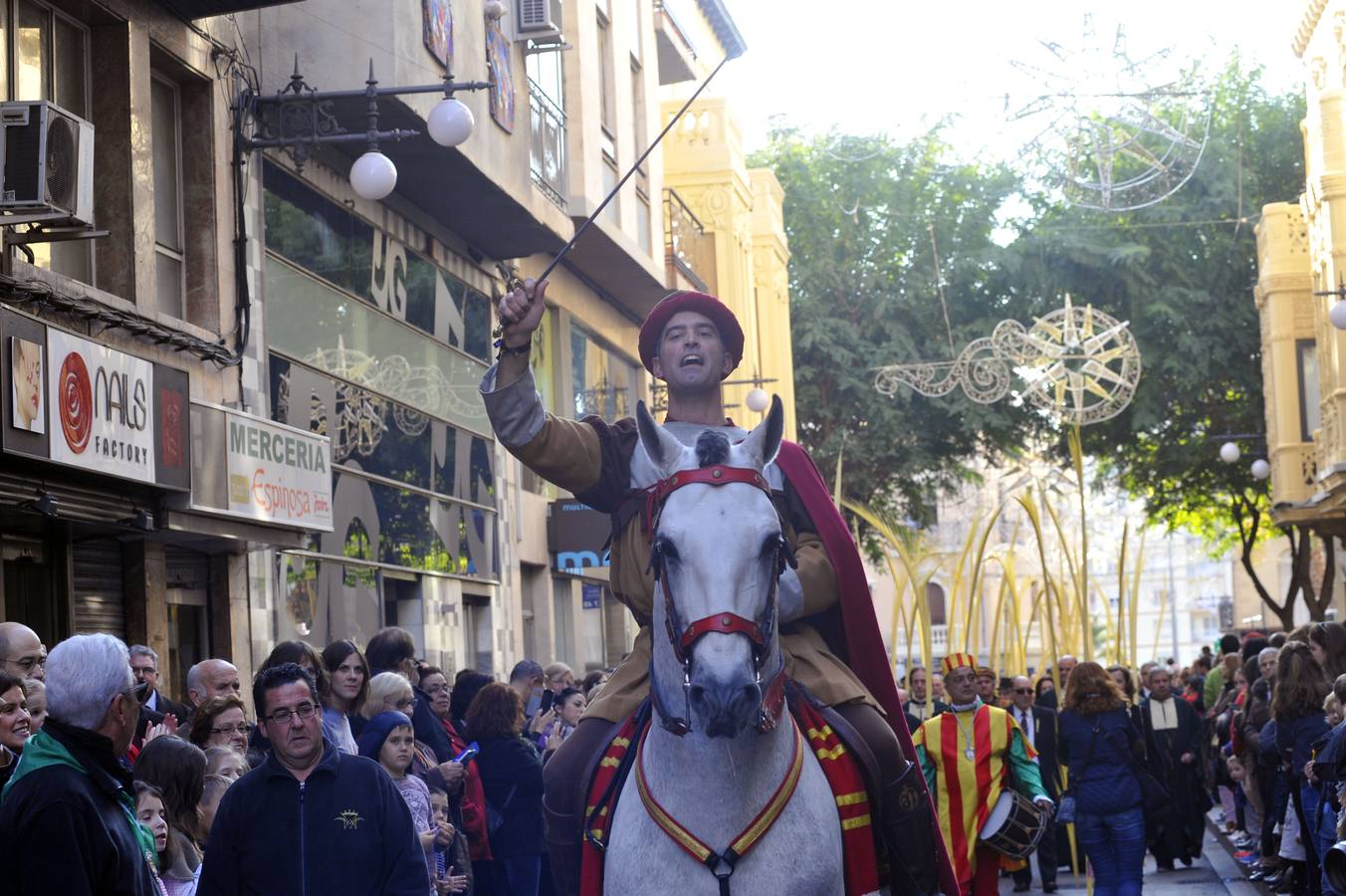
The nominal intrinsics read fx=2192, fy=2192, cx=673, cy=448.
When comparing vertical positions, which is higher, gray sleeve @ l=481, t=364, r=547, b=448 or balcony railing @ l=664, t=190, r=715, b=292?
balcony railing @ l=664, t=190, r=715, b=292

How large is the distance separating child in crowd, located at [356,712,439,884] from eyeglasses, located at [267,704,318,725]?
2.64 metres

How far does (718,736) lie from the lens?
5.48m

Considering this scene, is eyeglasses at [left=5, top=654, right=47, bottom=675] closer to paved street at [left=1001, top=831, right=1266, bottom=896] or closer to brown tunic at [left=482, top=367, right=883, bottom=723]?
brown tunic at [left=482, top=367, right=883, bottom=723]

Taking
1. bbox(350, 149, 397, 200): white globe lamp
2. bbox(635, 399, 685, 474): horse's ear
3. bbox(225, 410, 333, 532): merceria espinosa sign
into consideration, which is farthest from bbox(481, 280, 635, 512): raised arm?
bbox(225, 410, 333, 532): merceria espinosa sign

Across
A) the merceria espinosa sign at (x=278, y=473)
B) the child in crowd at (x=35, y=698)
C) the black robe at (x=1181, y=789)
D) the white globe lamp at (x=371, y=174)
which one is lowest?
the black robe at (x=1181, y=789)

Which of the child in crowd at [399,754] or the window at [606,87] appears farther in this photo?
the window at [606,87]

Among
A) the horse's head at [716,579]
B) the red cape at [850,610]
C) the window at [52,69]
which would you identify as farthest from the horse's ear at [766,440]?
the window at [52,69]

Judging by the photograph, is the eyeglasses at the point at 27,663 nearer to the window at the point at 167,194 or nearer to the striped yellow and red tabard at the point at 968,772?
the striped yellow and red tabard at the point at 968,772

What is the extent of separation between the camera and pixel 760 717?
19.0 ft

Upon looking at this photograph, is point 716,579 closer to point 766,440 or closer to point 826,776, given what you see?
point 766,440

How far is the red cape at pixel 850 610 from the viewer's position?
6.84 m

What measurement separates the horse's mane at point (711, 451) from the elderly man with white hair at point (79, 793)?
69.0 inches

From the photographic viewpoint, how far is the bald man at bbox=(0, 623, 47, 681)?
7.88 meters

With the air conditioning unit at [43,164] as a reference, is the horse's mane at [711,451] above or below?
below
